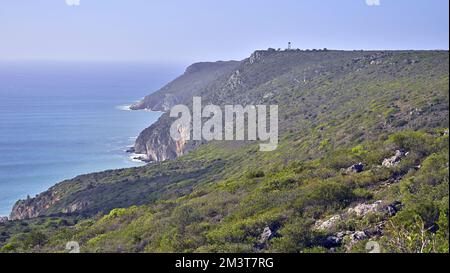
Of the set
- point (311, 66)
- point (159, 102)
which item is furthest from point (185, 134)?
point (159, 102)

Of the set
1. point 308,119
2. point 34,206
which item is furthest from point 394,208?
point 34,206

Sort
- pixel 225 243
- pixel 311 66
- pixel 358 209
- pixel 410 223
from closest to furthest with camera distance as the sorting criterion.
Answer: pixel 410 223
pixel 225 243
pixel 358 209
pixel 311 66

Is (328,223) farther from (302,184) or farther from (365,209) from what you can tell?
(302,184)

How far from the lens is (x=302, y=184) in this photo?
1608 centimetres

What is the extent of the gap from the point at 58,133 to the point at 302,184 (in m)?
85.4

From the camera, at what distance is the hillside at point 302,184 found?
1133 cm

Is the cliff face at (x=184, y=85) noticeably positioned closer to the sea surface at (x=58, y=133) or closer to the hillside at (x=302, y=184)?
the sea surface at (x=58, y=133)

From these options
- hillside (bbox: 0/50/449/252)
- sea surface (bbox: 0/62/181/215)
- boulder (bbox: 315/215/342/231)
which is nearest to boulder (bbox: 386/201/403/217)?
hillside (bbox: 0/50/449/252)

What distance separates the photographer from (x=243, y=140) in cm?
5034

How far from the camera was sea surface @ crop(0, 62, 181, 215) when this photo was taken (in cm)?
6747

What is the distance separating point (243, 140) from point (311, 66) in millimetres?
23208

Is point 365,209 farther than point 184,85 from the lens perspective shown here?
No
